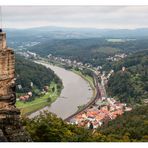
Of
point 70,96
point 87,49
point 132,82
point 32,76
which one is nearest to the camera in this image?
point 70,96

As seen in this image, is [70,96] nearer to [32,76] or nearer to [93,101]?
[93,101]

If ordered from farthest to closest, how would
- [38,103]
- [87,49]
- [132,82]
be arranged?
[87,49] → [132,82] → [38,103]

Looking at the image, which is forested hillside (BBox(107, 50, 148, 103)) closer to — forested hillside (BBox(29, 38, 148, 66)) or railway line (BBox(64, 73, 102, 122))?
railway line (BBox(64, 73, 102, 122))

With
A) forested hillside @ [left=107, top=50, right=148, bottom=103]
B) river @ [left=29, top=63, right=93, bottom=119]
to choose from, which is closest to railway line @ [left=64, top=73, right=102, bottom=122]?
river @ [left=29, top=63, right=93, bottom=119]

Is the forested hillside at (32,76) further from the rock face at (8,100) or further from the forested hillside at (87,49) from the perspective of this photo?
the rock face at (8,100)

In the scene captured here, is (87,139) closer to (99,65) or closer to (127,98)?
(127,98)

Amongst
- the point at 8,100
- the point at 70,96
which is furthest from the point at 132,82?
the point at 8,100
